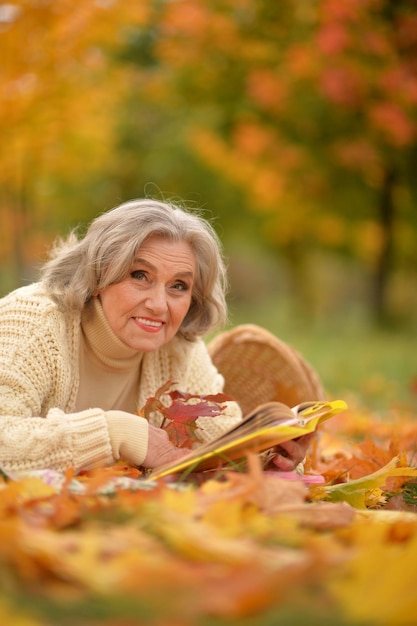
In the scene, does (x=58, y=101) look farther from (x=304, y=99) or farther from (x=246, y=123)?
(x=304, y=99)

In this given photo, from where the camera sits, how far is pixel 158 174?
16.6 meters

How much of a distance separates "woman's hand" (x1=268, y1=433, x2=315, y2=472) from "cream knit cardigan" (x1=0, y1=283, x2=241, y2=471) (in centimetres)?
47

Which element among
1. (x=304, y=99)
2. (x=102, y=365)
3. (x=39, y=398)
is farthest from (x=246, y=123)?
(x=39, y=398)

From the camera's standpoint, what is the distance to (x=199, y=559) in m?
1.57

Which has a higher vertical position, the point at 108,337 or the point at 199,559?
the point at 199,559

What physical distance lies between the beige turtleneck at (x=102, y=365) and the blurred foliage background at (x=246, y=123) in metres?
3.83

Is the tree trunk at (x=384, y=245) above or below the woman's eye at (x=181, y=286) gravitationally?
below

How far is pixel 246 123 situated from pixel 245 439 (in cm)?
1172

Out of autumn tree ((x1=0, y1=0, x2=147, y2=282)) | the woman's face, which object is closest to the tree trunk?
autumn tree ((x1=0, y1=0, x2=147, y2=282))

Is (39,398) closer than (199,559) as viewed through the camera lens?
No

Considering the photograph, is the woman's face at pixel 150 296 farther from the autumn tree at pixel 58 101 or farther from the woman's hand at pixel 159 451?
the autumn tree at pixel 58 101

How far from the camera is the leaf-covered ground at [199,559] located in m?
1.36

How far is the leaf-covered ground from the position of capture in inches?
53.6

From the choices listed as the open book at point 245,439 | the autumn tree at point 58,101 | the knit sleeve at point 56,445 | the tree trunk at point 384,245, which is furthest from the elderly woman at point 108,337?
the tree trunk at point 384,245
